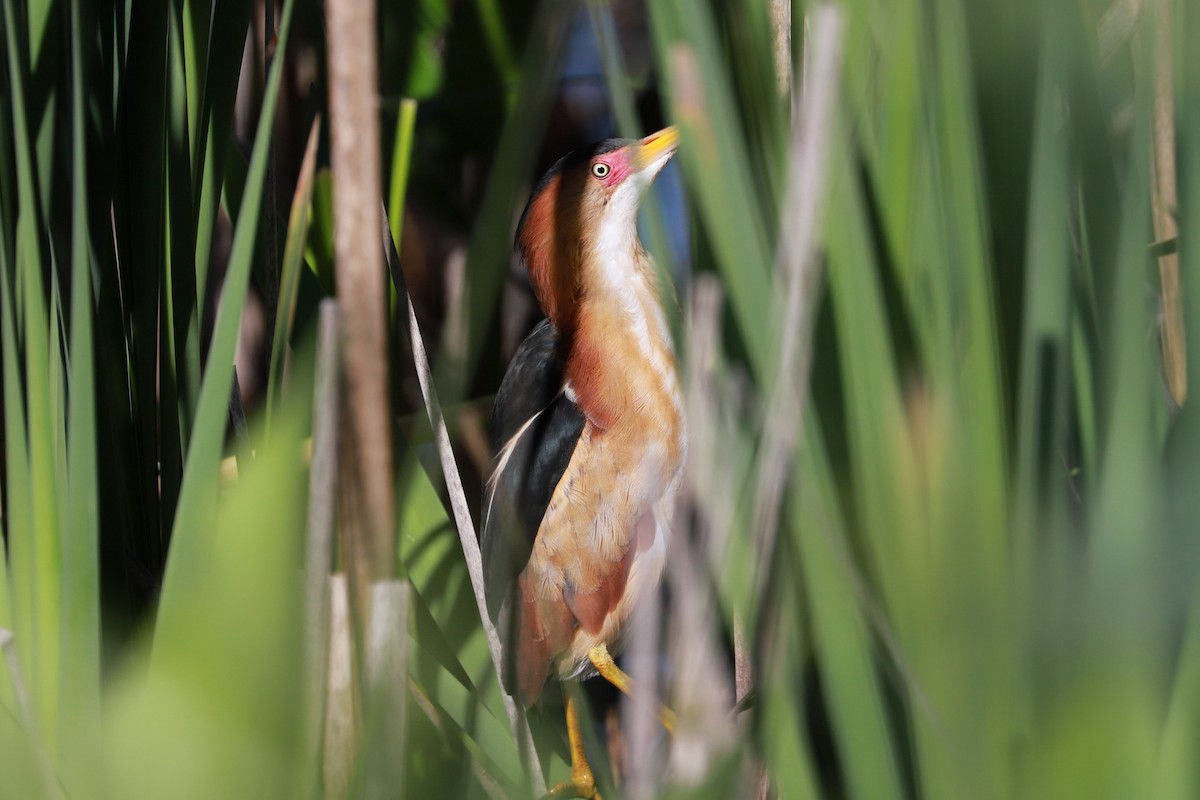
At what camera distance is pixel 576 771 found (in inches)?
36.4

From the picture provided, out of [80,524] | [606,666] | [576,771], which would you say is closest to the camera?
[80,524]

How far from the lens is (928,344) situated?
0.33 metres

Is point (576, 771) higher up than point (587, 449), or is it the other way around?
point (587, 449)

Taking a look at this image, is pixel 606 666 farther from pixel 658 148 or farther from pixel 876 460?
pixel 876 460

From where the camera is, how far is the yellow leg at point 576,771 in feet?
2.37

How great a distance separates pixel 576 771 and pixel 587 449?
288 millimetres

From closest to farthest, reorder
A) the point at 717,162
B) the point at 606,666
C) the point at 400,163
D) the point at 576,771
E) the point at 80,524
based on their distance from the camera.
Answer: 1. the point at 717,162
2. the point at 80,524
3. the point at 400,163
4. the point at 576,771
5. the point at 606,666

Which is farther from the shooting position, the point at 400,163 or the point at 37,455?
the point at 400,163

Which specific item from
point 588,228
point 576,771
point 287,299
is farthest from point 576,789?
point 588,228

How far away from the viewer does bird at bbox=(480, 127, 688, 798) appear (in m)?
0.98

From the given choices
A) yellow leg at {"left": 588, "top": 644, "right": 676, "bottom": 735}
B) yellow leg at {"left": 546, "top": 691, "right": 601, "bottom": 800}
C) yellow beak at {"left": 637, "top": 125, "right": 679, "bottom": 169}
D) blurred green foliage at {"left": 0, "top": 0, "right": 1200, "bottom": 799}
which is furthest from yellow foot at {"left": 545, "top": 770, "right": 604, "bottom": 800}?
yellow beak at {"left": 637, "top": 125, "right": 679, "bottom": 169}

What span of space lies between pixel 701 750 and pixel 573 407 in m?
0.74

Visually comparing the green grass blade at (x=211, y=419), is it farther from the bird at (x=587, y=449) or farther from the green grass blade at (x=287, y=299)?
the bird at (x=587, y=449)

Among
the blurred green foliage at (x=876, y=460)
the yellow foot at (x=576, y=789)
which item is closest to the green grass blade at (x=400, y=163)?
the blurred green foliage at (x=876, y=460)
